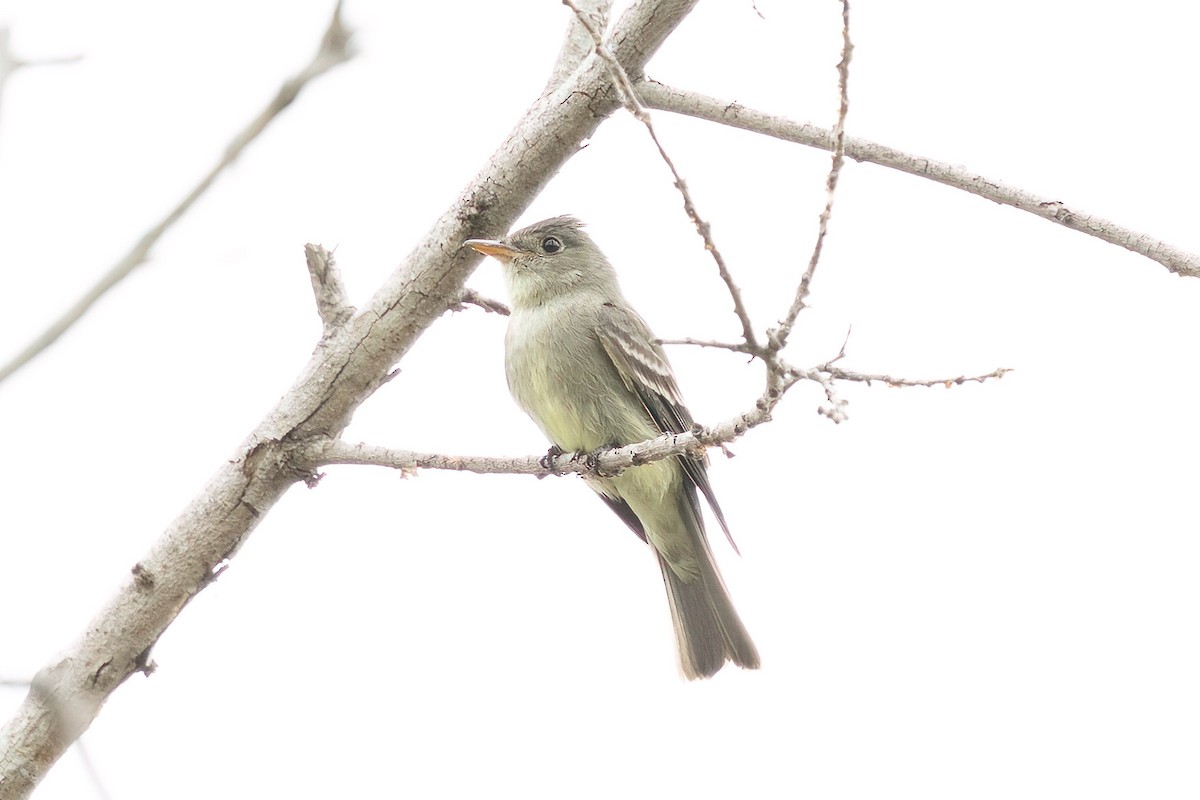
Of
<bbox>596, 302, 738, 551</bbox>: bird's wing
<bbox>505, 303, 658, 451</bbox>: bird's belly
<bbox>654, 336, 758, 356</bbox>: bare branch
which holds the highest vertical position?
<bbox>596, 302, 738, 551</bbox>: bird's wing

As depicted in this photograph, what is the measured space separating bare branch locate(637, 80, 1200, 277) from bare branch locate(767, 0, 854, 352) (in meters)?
0.66

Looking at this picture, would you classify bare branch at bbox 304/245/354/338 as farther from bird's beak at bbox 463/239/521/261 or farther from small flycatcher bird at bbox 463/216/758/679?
small flycatcher bird at bbox 463/216/758/679

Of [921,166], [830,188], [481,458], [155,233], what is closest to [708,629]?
[481,458]

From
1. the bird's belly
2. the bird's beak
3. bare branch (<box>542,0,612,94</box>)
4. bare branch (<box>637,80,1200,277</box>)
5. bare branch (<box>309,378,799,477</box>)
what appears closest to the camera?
bare branch (<box>637,80,1200,277</box>)

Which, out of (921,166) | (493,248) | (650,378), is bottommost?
(921,166)

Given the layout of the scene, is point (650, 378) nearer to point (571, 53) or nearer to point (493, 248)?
point (493, 248)

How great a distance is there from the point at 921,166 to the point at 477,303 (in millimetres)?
1753

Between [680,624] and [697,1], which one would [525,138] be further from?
[680,624]

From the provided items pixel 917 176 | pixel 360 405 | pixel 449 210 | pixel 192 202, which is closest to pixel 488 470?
pixel 360 405

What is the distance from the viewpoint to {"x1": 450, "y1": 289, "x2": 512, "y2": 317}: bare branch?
478 centimetres

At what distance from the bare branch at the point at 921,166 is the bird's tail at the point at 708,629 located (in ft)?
9.66

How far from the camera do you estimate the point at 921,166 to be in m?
4.07

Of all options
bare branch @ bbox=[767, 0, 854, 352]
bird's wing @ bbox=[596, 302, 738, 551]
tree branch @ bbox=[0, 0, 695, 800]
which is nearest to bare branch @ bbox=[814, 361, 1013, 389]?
bare branch @ bbox=[767, 0, 854, 352]

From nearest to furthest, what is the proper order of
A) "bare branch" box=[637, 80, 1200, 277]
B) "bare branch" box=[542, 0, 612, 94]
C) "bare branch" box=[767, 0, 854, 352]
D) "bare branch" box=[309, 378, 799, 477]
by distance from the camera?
"bare branch" box=[767, 0, 854, 352]
"bare branch" box=[637, 80, 1200, 277]
"bare branch" box=[309, 378, 799, 477]
"bare branch" box=[542, 0, 612, 94]
